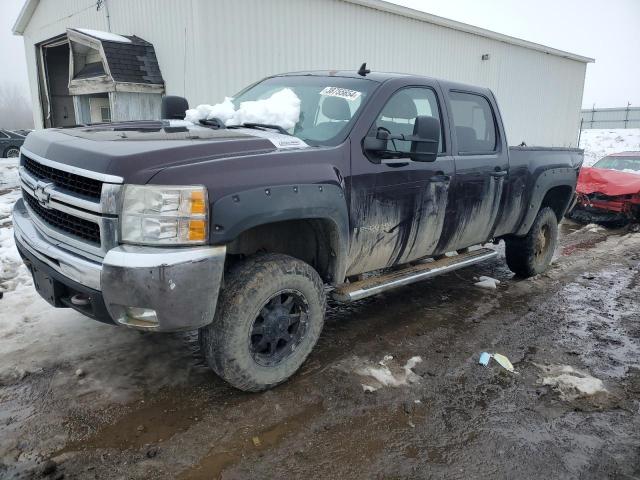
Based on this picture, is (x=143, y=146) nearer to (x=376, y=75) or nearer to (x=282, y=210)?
(x=282, y=210)

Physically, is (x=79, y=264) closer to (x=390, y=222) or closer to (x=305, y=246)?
(x=305, y=246)

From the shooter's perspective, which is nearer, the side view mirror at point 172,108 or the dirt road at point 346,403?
the dirt road at point 346,403

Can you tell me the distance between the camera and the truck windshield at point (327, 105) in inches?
133

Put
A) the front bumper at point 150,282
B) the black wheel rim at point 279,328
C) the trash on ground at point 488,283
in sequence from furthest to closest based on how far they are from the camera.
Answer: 1. the trash on ground at point 488,283
2. the black wheel rim at point 279,328
3. the front bumper at point 150,282

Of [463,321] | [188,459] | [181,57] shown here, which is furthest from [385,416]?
[181,57]

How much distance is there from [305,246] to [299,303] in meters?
0.44

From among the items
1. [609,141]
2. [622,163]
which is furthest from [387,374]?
[609,141]

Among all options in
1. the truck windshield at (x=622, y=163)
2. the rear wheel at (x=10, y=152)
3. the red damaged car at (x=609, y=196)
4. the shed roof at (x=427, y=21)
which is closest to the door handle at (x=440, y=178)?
the red damaged car at (x=609, y=196)

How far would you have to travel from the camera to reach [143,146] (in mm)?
2607

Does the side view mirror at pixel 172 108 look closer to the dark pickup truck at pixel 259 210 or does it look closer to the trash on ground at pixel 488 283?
the dark pickup truck at pixel 259 210

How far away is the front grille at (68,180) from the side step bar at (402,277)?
1734mm

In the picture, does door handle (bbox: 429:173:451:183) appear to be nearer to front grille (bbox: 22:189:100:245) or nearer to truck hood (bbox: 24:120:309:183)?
truck hood (bbox: 24:120:309:183)

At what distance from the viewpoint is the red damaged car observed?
904 cm

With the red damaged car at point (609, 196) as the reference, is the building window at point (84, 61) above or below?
above
